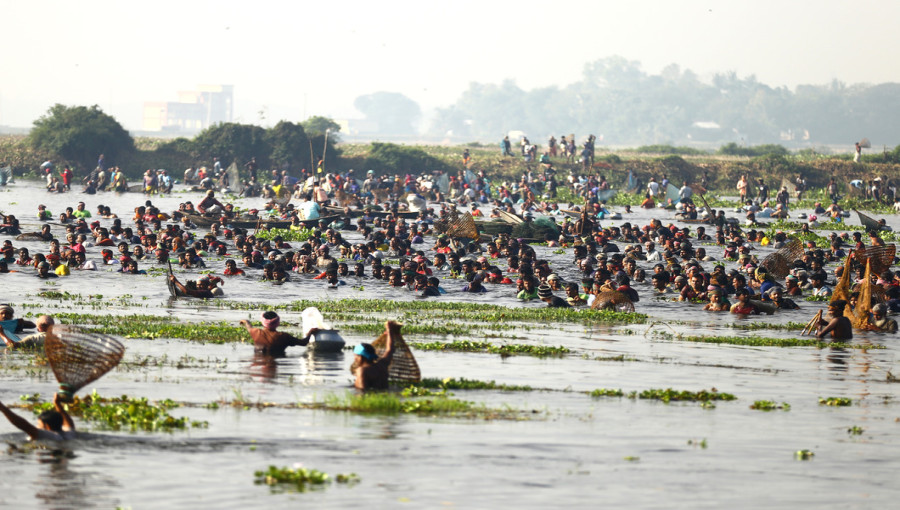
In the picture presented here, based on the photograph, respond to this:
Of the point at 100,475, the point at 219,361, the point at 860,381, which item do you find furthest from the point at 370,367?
the point at 860,381

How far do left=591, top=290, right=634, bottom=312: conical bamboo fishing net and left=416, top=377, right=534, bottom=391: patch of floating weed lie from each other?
38.0 ft

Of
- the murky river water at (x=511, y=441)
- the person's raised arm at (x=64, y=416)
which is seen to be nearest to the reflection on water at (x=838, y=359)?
the murky river water at (x=511, y=441)

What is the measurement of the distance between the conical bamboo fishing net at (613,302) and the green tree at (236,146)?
55.1 meters

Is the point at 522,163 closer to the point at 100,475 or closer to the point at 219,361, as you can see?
the point at 219,361

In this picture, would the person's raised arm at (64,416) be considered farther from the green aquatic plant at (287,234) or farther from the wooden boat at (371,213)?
the wooden boat at (371,213)

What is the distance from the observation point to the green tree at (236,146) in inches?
3231

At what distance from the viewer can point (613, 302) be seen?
29828 millimetres

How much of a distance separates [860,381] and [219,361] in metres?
11.1

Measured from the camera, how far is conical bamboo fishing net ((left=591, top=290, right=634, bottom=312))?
97.8 ft

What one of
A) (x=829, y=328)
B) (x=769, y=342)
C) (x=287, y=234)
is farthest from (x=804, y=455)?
(x=287, y=234)

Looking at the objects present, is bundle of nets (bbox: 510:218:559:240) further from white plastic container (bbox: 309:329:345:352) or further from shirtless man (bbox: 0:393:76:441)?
shirtless man (bbox: 0:393:76:441)

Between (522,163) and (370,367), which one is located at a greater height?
(522,163)

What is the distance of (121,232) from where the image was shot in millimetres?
43812

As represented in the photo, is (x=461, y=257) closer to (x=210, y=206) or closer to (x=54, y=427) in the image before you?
(x=210, y=206)
